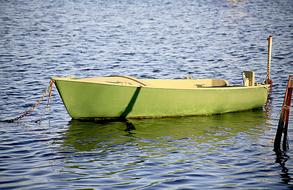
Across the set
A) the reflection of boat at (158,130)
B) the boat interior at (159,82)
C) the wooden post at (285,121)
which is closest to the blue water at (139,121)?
the reflection of boat at (158,130)

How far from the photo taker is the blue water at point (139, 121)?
15469mm

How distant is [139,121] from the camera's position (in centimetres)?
2155

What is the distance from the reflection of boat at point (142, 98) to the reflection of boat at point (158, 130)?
1.16 ft

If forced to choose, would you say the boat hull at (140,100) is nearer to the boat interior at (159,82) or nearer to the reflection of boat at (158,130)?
the reflection of boat at (158,130)

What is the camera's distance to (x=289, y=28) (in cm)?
5669

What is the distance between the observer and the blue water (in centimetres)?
1547

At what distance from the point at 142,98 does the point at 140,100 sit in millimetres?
116

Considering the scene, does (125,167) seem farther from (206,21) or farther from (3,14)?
(3,14)

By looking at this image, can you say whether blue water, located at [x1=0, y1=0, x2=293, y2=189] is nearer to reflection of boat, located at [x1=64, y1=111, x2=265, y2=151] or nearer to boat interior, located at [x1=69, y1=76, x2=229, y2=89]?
reflection of boat, located at [x1=64, y1=111, x2=265, y2=151]

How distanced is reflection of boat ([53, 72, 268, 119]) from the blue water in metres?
0.45

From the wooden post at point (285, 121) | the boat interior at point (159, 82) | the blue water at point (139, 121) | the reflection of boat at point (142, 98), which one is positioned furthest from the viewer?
the boat interior at point (159, 82)

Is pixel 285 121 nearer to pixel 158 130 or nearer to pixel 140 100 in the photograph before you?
pixel 158 130

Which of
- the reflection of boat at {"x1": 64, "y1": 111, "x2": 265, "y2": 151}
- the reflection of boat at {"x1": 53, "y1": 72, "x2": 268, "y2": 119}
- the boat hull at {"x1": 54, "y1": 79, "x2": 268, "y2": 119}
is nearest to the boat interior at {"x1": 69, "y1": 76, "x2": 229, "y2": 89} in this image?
the reflection of boat at {"x1": 53, "y1": 72, "x2": 268, "y2": 119}

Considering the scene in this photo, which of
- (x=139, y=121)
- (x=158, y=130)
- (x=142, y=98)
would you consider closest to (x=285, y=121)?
(x=158, y=130)
